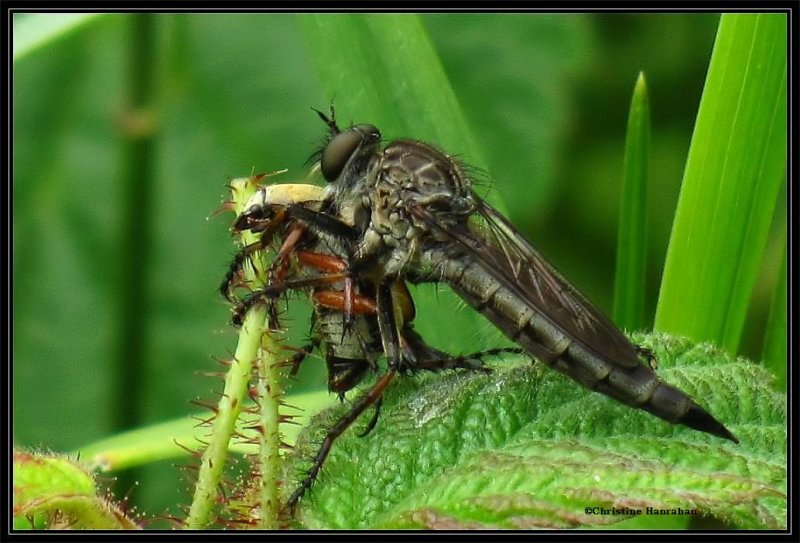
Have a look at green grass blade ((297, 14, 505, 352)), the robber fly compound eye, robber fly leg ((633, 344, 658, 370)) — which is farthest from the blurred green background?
robber fly leg ((633, 344, 658, 370))

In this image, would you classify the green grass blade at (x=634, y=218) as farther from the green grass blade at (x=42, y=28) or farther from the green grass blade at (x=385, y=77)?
the green grass blade at (x=42, y=28)

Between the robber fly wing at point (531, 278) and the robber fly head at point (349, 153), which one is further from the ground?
the robber fly head at point (349, 153)

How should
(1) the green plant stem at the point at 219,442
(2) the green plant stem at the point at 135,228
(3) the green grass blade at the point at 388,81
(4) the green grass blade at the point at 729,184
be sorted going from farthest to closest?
1. (2) the green plant stem at the point at 135,228
2. (3) the green grass blade at the point at 388,81
3. (4) the green grass blade at the point at 729,184
4. (1) the green plant stem at the point at 219,442

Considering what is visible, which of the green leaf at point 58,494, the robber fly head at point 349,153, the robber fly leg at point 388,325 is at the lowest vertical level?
the green leaf at point 58,494

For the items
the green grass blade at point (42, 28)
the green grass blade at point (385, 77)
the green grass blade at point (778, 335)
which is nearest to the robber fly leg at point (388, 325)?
the green grass blade at point (385, 77)

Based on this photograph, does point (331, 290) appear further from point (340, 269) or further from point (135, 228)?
point (135, 228)

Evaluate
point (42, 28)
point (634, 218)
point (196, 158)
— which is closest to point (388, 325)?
point (634, 218)

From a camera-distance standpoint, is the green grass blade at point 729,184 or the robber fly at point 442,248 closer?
the robber fly at point 442,248
